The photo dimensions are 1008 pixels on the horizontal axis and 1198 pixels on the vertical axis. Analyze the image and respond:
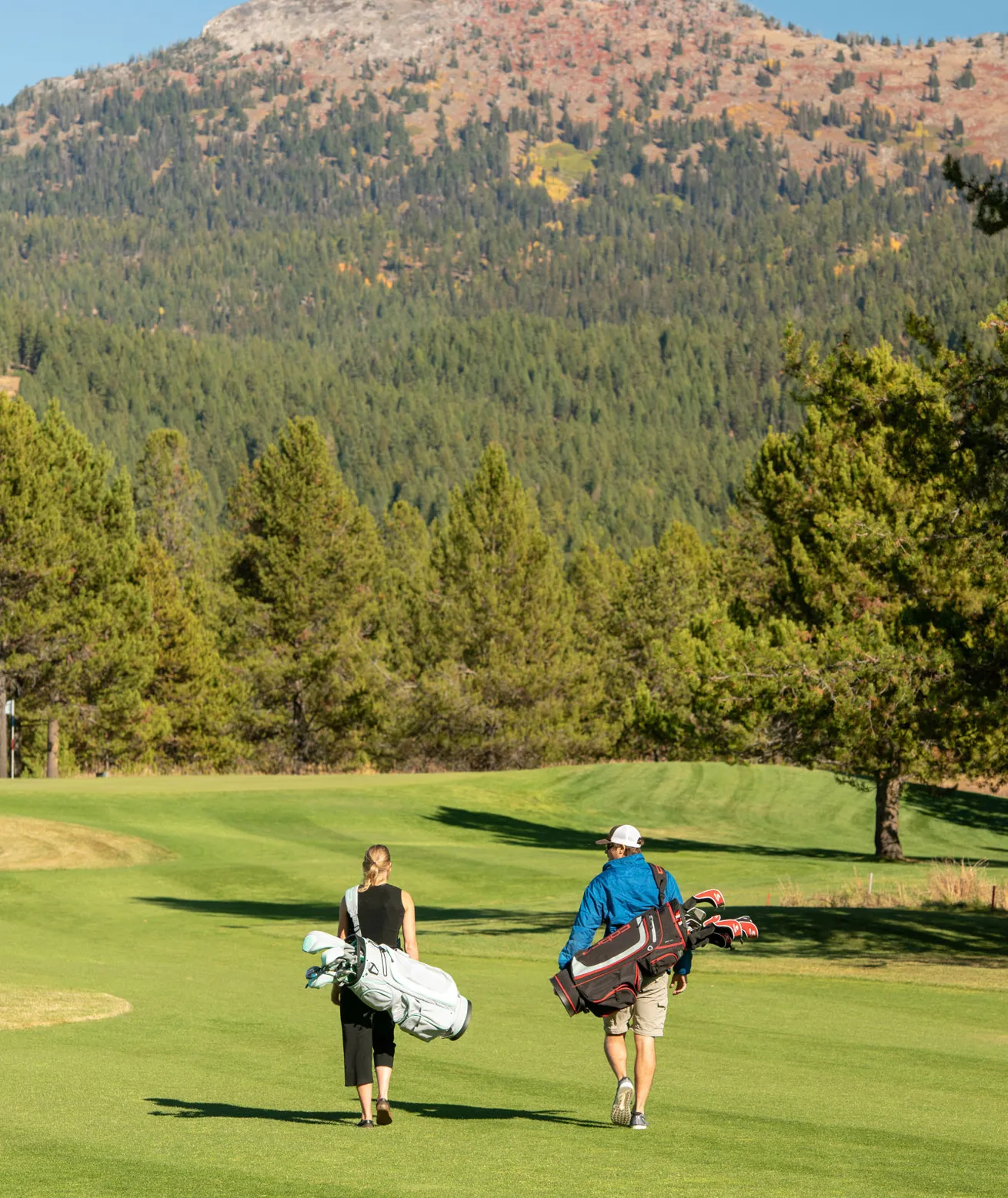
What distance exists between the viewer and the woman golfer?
396 inches

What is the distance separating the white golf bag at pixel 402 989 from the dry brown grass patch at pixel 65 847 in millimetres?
21687

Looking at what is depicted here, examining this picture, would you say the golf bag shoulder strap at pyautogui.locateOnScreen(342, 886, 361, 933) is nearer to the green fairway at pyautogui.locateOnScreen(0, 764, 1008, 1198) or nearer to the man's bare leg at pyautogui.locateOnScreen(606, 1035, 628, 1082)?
the green fairway at pyautogui.locateOnScreen(0, 764, 1008, 1198)

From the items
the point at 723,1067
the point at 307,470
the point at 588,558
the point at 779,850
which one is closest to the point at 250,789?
the point at 779,850

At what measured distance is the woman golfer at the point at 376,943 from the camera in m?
10.1

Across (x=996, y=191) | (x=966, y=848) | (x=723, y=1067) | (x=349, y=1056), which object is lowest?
(x=966, y=848)

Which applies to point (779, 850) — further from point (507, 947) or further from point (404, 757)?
point (404, 757)

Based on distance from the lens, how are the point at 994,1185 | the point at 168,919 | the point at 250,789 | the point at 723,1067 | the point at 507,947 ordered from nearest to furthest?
1. the point at 994,1185
2. the point at 723,1067
3. the point at 507,947
4. the point at 168,919
5. the point at 250,789

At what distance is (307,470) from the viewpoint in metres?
66.2

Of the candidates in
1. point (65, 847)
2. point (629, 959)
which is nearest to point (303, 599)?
point (65, 847)

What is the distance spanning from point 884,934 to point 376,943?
15243 mm

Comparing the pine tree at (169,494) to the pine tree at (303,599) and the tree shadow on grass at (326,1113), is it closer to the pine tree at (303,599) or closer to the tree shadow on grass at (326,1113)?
the pine tree at (303,599)

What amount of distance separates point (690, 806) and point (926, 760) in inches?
778

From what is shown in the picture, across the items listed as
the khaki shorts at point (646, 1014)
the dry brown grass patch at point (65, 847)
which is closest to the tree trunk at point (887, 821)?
Result: the dry brown grass patch at point (65, 847)

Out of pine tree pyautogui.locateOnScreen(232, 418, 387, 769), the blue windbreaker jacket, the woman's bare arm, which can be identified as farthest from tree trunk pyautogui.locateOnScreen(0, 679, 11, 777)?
the blue windbreaker jacket
